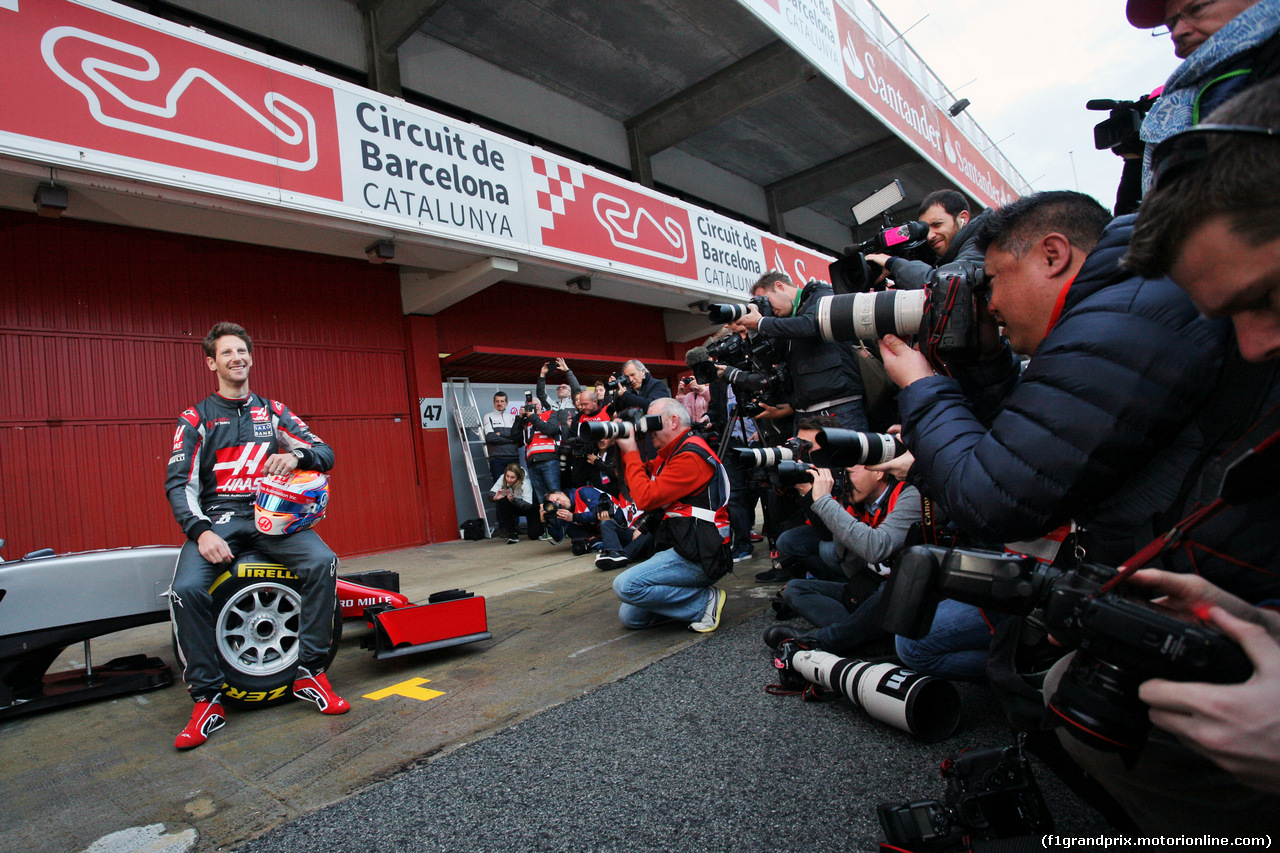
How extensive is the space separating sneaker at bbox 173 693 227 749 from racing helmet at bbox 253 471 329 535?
738 mm

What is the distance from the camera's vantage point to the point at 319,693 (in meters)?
2.79

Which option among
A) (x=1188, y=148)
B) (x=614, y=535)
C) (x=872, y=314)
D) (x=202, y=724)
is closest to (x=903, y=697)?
(x=872, y=314)

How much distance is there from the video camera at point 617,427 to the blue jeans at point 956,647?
172 cm

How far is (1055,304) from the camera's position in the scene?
128cm

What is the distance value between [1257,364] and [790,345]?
3285 millimetres

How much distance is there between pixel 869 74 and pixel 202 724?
39.9 ft

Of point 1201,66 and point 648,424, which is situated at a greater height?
point 1201,66

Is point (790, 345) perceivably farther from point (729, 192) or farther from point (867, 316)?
point (729, 192)

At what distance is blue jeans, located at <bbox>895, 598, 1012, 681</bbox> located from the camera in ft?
7.36

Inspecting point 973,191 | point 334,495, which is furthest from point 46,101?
point 973,191

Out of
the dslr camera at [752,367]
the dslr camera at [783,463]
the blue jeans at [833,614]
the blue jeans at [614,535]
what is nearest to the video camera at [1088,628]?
the blue jeans at [833,614]

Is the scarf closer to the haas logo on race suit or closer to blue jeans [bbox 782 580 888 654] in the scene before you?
blue jeans [bbox 782 580 888 654]

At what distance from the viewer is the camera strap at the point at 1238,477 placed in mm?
725

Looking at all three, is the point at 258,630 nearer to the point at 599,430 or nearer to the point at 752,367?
the point at 599,430
